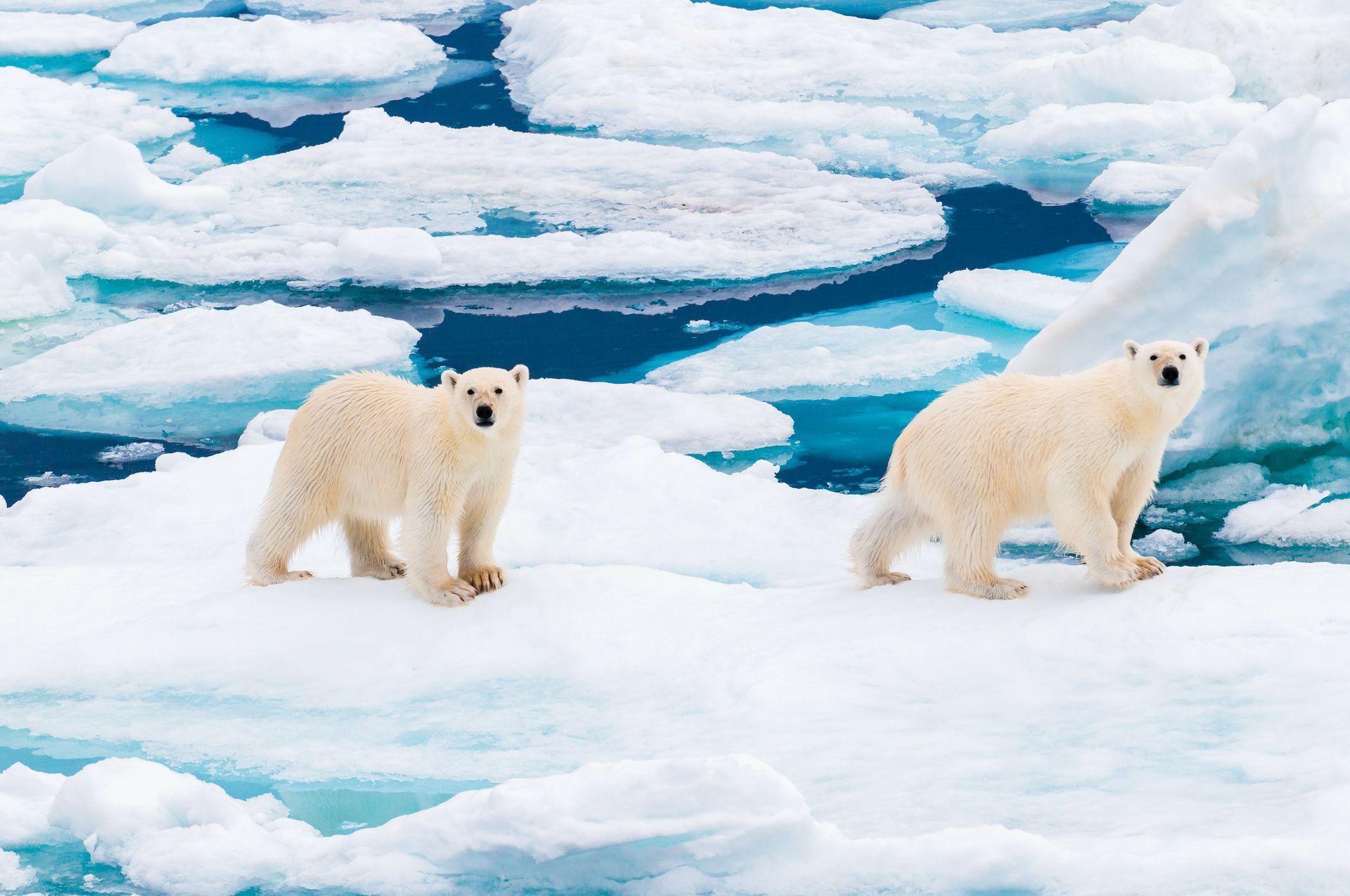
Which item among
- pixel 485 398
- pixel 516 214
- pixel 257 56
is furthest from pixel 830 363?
pixel 257 56

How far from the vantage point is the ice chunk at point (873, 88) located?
11469 mm

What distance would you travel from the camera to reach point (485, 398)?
380 centimetres

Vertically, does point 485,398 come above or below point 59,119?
below

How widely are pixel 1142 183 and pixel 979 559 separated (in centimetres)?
757

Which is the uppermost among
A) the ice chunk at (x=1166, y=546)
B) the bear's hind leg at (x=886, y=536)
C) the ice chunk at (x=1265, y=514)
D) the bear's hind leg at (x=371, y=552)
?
the bear's hind leg at (x=886, y=536)

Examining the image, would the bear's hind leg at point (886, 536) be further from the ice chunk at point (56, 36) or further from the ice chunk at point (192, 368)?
the ice chunk at point (56, 36)

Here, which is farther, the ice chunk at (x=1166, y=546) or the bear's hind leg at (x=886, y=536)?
the ice chunk at (x=1166, y=546)

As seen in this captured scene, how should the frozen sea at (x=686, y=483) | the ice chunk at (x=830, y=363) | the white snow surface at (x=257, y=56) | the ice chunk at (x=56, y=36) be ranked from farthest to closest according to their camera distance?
1. the ice chunk at (x=56, y=36)
2. the white snow surface at (x=257, y=56)
3. the ice chunk at (x=830, y=363)
4. the frozen sea at (x=686, y=483)

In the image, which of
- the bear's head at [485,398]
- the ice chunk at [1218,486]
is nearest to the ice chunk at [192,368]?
the bear's head at [485,398]

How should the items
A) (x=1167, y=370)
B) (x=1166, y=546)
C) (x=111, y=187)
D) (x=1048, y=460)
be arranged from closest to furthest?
1. (x=1167, y=370)
2. (x=1048, y=460)
3. (x=1166, y=546)
4. (x=111, y=187)

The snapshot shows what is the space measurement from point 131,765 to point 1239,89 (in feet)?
37.7

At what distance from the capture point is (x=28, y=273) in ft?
30.0

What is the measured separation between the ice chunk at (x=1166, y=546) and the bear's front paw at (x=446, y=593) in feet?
9.45

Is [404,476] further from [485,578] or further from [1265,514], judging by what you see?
[1265,514]
